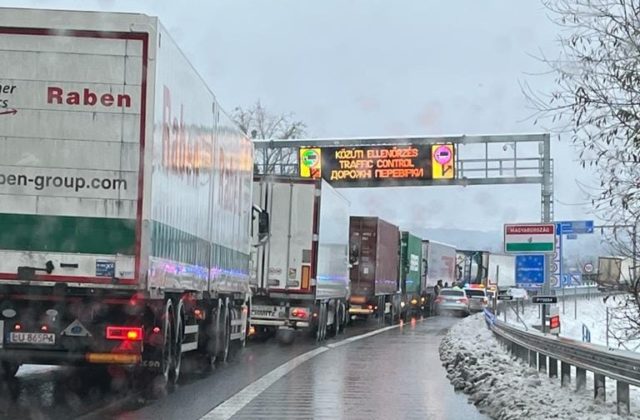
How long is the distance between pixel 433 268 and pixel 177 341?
1561 inches

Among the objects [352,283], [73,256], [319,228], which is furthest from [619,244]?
[352,283]

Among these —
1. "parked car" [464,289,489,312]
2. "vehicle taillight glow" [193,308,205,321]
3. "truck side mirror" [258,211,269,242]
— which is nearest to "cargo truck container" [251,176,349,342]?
"truck side mirror" [258,211,269,242]

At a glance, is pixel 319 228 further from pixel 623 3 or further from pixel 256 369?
pixel 623 3

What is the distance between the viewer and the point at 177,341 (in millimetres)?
12469

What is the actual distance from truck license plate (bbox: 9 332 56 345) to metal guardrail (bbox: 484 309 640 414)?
19.4 ft

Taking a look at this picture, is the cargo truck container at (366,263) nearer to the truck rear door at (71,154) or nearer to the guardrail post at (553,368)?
the guardrail post at (553,368)

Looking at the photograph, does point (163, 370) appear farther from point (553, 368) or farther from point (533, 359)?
point (533, 359)

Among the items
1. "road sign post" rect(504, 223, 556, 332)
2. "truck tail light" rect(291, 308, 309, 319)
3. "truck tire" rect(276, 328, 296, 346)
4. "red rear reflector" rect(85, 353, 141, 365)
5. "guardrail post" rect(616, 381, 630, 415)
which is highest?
"road sign post" rect(504, 223, 556, 332)

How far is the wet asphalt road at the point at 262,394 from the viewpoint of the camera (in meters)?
10.4

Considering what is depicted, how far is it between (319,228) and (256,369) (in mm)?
7215

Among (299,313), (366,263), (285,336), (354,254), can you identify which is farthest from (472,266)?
(299,313)

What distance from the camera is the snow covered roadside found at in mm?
9375

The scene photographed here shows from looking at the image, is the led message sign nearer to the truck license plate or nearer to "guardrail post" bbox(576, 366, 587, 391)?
"guardrail post" bbox(576, 366, 587, 391)

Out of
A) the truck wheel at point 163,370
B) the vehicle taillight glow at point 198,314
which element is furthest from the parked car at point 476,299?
the truck wheel at point 163,370
